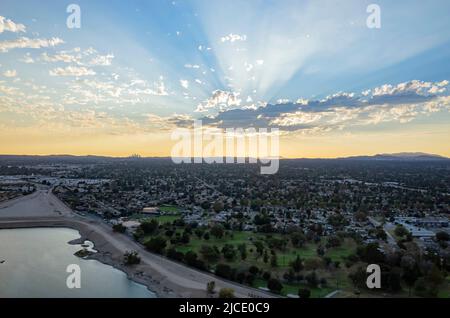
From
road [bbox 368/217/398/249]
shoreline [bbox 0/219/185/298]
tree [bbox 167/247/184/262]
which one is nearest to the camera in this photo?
shoreline [bbox 0/219/185/298]

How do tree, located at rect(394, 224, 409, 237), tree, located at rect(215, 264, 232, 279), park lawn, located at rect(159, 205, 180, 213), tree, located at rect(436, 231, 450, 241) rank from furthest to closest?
park lawn, located at rect(159, 205, 180, 213), tree, located at rect(394, 224, 409, 237), tree, located at rect(436, 231, 450, 241), tree, located at rect(215, 264, 232, 279)

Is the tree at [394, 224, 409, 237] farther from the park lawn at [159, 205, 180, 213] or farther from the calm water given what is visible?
the park lawn at [159, 205, 180, 213]

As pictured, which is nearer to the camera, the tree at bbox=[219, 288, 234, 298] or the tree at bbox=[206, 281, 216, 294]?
the tree at bbox=[219, 288, 234, 298]

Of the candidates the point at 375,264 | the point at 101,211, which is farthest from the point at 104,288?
the point at 101,211

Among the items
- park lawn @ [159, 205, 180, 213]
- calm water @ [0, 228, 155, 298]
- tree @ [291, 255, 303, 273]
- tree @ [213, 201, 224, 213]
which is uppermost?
tree @ [213, 201, 224, 213]

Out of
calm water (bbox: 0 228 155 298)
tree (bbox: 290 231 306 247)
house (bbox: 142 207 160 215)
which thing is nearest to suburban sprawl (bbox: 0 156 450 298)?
tree (bbox: 290 231 306 247)

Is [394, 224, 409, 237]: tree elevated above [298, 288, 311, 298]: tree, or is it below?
above
